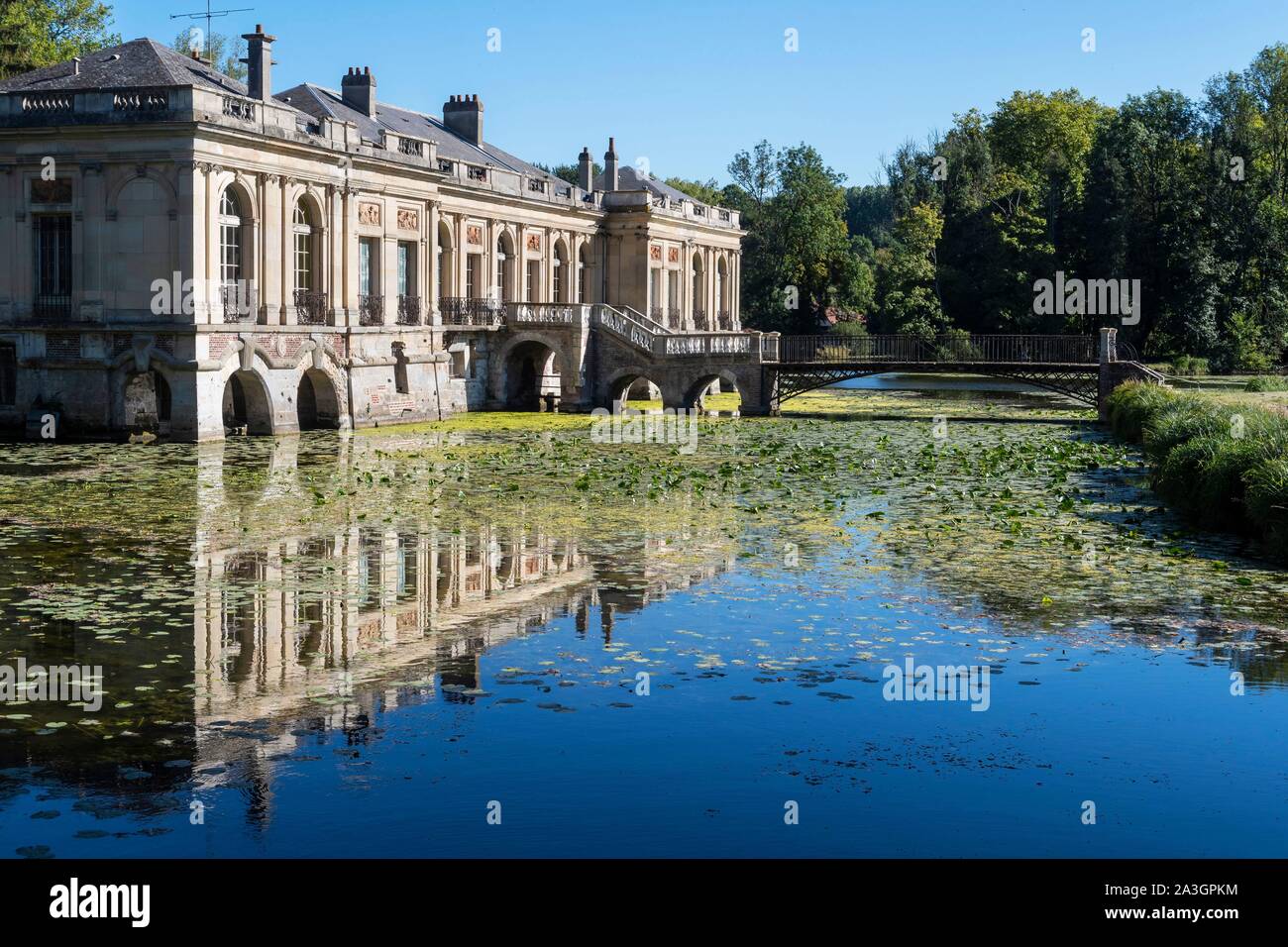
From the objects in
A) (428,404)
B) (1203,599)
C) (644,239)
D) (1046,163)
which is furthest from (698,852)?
(1046,163)

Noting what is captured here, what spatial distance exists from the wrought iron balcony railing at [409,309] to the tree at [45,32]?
16695 millimetres

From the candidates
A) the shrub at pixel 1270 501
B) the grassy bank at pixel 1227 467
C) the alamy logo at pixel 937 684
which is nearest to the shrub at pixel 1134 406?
the grassy bank at pixel 1227 467

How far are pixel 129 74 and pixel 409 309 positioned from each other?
1190 centimetres

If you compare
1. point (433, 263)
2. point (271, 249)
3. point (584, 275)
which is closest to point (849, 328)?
point (584, 275)

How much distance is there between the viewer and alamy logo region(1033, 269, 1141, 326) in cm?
7581

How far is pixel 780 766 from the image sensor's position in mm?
11414

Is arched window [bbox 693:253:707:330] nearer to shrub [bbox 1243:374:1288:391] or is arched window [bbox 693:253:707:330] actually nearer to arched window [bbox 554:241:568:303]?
arched window [bbox 554:241:568:303]

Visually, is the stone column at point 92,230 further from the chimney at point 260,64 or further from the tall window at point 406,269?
the tall window at point 406,269

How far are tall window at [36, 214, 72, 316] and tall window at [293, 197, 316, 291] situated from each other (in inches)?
230

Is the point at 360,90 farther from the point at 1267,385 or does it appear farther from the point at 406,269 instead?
the point at 1267,385

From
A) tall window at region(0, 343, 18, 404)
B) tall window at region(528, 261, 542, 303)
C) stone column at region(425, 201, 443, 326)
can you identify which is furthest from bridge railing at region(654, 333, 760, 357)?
tall window at region(0, 343, 18, 404)

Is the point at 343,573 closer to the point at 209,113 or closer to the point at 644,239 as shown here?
the point at 209,113

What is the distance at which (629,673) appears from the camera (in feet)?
46.4

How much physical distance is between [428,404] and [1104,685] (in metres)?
33.1
